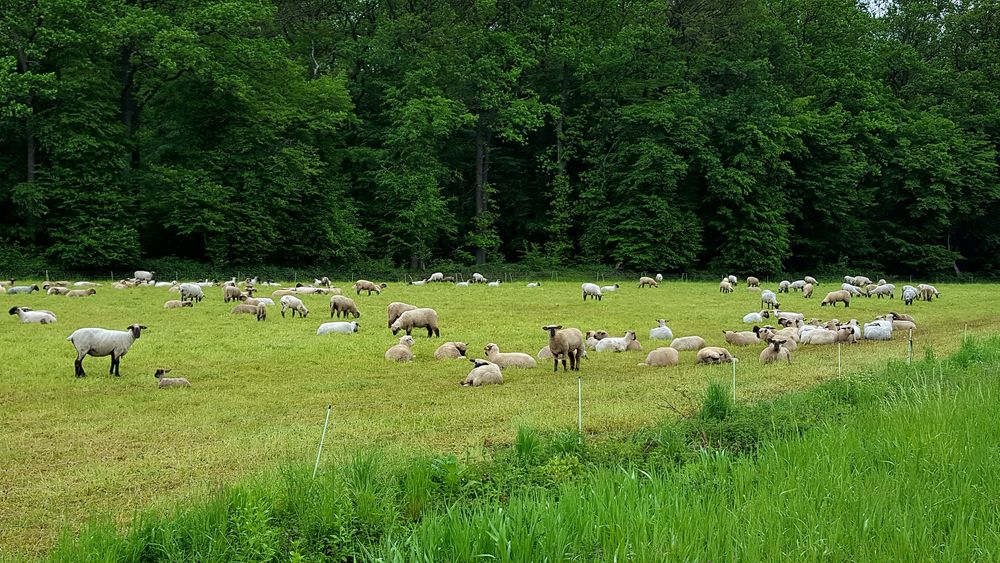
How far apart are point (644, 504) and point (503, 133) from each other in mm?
49165

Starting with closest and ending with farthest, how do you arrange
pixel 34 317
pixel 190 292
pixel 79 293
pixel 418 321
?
1. pixel 418 321
2. pixel 34 317
3. pixel 190 292
4. pixel 79 293

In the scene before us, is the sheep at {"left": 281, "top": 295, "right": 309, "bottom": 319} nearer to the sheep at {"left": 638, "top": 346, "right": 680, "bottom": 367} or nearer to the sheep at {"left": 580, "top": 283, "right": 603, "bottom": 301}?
the sheep at {"left": 580, "top": 283, "right": 603, "bottom": 301}

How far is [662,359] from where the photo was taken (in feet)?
50.8

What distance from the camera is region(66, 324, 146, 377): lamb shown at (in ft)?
44.7

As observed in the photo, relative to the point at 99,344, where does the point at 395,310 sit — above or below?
below

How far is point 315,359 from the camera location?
16.0 metres

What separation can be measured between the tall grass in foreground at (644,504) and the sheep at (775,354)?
7.32 metres

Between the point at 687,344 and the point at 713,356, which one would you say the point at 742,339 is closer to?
the point at 687,344

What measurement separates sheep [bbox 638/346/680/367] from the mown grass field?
12.0 inches

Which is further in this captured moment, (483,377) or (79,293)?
(79,293)

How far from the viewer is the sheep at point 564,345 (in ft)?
49.0

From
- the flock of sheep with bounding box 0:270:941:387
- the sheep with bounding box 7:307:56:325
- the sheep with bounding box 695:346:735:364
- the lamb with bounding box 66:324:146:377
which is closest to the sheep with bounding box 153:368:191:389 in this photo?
the flock of sheep with bounding box 0:270:941:387

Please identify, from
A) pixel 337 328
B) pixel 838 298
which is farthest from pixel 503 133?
pixel 337 328

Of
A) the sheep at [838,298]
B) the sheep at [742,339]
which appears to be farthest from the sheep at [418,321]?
the sheep at [838,298]
